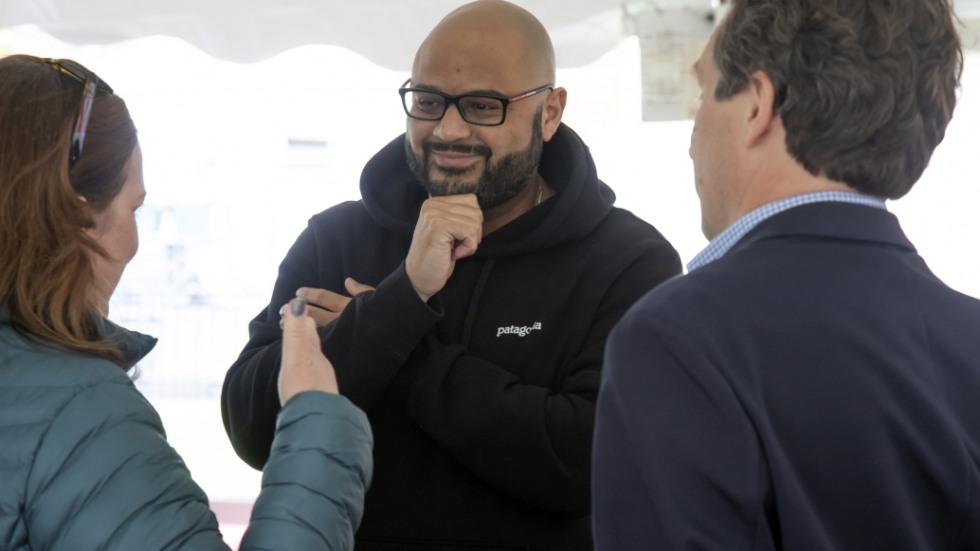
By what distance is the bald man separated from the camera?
1.75 meters

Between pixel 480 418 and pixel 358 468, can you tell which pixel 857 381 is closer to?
pixel 358 468

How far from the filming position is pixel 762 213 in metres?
1.16

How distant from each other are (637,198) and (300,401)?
2451 millimetres

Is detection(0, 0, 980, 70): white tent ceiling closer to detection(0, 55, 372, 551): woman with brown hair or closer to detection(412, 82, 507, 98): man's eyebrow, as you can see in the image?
detection(412, 82, 507, 98): man's eyebrow

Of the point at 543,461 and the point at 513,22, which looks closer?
the point at 543,461

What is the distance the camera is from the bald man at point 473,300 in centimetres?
175

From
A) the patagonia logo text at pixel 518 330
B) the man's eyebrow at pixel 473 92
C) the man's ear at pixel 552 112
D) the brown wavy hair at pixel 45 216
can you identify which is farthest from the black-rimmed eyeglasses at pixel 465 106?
the brown wavy hair at pixel 45 216

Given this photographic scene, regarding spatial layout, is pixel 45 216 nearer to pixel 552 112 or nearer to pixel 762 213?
pixel 762 213

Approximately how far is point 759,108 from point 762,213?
4.7 inches

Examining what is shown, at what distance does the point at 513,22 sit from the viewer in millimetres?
2062

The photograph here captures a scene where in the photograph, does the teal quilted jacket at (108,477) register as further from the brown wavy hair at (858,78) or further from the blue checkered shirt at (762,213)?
the brown wavy hair at (858,78)

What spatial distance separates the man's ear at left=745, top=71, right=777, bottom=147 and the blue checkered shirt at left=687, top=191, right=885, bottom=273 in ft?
0.27

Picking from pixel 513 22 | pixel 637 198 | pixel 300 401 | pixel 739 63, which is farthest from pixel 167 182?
pixel 739 63

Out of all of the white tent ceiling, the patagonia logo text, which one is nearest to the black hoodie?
the patagonia logo text
